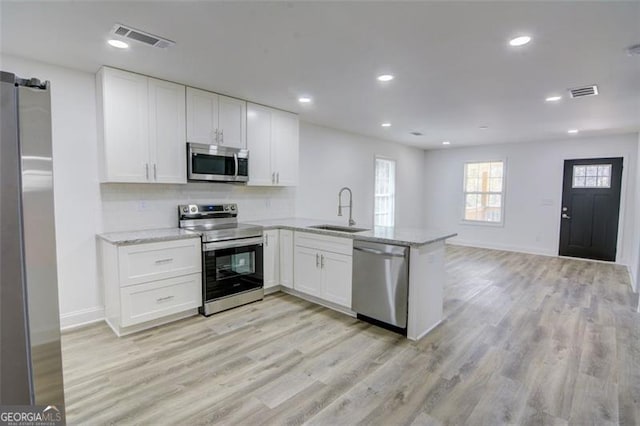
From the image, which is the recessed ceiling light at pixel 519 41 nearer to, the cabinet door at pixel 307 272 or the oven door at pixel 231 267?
the cabinet door at pixel 307 272

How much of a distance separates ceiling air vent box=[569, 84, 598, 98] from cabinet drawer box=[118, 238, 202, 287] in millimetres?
4382

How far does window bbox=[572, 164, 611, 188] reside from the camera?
6199 mm

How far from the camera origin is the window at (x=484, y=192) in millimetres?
7533

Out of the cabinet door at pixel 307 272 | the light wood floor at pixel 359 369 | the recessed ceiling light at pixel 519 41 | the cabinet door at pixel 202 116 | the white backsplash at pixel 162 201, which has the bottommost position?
the light wood floor at pixel 359 369

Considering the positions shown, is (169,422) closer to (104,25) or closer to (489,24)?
(104,25)

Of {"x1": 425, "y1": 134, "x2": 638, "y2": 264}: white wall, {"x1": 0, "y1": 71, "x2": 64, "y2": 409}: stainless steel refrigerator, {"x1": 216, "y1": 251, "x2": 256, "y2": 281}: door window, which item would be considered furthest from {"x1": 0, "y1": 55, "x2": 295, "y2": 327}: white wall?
{"x1": 425, "y1": 134, "x2": 638, "y2": 264}: white wall

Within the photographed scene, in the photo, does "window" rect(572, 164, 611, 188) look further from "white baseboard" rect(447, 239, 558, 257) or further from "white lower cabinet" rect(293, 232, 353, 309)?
"white lower cabinet" rect(293, 232, 353, 309)

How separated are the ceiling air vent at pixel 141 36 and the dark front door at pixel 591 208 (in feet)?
24.7

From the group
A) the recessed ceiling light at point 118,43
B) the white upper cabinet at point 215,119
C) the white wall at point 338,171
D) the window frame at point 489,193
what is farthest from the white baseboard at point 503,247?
the recessed ceiling light at point 118,43

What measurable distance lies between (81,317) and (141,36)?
8.95ft

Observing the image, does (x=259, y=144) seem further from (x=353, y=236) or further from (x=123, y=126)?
(x=353, y=236)

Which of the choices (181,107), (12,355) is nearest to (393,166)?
(181,107)

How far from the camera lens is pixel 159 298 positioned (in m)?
3.13

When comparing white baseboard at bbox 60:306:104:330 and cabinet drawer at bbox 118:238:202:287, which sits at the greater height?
cabinet drawer at bbox 118:238:202:287
